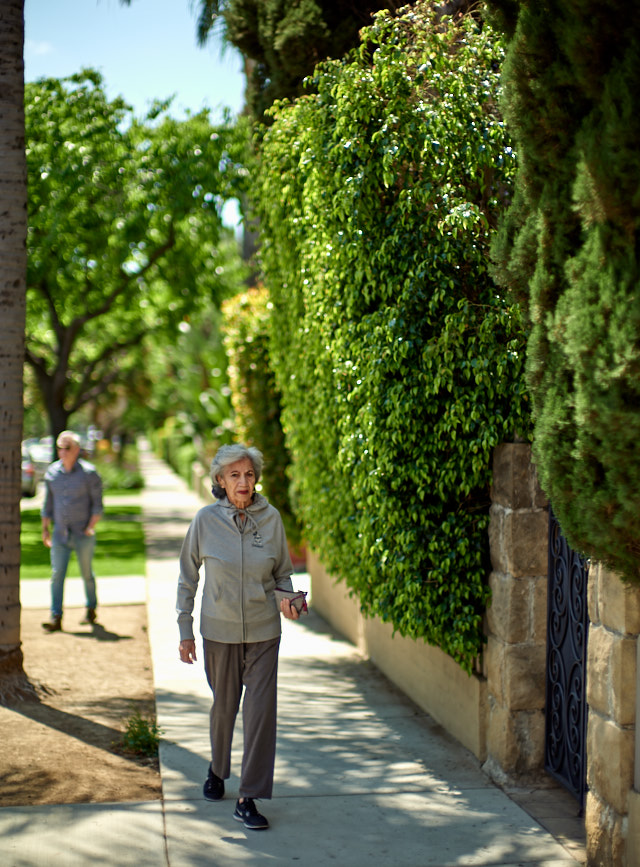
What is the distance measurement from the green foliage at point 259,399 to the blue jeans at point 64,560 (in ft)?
9.08

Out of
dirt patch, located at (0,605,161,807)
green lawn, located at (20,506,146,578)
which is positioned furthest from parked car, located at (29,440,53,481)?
dirt patch, located at (0,605,161,807)

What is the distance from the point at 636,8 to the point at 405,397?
2.79 meters

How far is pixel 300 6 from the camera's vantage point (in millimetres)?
8992

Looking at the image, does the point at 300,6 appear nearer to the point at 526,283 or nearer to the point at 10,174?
the point at 10,174

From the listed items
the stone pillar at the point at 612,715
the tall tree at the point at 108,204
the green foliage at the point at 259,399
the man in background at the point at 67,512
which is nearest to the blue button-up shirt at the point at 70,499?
the man in background at the point at 67,512

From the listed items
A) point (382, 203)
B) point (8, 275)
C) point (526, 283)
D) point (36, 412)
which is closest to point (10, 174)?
point (8, 275)

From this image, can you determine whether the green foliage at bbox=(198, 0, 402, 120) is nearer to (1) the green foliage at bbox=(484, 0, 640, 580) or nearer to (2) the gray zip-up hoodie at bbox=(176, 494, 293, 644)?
(1) the green foliage at bbox=(484, 0, 640, 580)

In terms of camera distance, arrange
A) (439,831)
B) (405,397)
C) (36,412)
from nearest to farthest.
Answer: (439,831) → (405,397) → (36,412)

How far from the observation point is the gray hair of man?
16.8 feet

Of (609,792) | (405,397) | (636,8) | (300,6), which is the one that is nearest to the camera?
(636,8)

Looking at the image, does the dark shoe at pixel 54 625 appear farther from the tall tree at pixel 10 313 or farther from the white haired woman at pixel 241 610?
the white haired woman at pixel 241 610

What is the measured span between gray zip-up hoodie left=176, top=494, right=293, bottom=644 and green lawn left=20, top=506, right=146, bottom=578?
893 cm

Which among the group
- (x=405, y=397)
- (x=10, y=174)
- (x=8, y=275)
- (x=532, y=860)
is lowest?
(x=532, y=860)

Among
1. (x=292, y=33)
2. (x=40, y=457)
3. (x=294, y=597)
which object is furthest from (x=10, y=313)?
(x=40, y=457)
